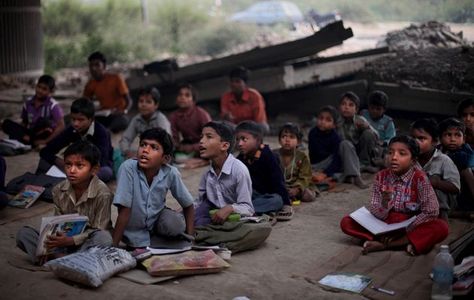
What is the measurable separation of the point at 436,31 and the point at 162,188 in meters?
8.02

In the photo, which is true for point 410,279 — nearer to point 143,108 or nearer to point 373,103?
point 373,103

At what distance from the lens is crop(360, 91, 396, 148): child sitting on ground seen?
854cm

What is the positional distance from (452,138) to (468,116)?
78cm

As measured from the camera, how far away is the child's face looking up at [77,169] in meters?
5.63

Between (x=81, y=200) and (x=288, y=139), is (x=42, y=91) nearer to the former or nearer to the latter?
(x=288, y=139)

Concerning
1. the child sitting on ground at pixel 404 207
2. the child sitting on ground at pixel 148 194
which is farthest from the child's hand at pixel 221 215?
the child sitting on ground at pixel 404 207

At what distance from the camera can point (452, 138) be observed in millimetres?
6758

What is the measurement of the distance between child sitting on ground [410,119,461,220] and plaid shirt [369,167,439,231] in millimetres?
565

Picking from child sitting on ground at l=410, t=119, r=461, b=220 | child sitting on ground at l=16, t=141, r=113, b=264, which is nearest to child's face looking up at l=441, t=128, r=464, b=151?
child sitting on ground at l=410, t=119, r=461, b=220

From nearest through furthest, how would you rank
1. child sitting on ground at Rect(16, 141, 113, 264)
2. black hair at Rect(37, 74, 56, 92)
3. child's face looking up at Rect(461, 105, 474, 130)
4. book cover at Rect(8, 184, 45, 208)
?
child sitting on ground at Rect(16, 141, 113, 264) < book cover at Rect(8, 184, 45, 208) < child's face looking up at Rect(461, 105, 474, 130) < black hair at Rect(37, 74, 56, 92)

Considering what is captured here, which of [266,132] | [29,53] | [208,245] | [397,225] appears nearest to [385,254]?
[397,225]

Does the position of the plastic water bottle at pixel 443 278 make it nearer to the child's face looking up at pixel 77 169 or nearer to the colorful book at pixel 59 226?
the colorful book at pixel 59 226

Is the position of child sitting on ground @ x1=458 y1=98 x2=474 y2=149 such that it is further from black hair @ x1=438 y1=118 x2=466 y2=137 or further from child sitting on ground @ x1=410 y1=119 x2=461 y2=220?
child sitting on ground @ x1=410 y1=119 x2=461 y2=220

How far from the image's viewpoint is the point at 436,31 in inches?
492
